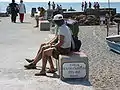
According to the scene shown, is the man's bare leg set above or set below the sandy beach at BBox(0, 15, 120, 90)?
above

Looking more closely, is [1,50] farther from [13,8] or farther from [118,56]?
[13,8]

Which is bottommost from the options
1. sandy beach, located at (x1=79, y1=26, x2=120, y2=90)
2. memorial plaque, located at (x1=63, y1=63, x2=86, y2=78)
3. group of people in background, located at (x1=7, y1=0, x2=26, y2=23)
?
sandy beach, located at (x1=79, y1=26, x2=120, y2=90)

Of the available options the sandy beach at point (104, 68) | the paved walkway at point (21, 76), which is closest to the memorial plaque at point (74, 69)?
the paved walkway at point (21, 76)

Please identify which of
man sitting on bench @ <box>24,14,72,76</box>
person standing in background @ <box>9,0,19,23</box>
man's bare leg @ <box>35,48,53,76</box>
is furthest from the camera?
person standing in background @ <box>9,0,19,23</box>

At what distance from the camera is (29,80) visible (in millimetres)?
9836

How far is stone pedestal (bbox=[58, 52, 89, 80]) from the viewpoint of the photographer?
31.6ft

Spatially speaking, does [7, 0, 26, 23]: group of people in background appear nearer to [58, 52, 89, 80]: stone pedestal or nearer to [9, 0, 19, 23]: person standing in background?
[9, 0, 19, 23]: person standing in background

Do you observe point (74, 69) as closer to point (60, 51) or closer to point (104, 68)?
point (60, 51)

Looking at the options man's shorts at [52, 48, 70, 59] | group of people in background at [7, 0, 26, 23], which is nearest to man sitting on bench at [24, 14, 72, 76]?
man's shorts at [52, 48, 70, 59]

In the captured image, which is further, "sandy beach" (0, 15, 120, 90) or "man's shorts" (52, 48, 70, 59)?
"man's shorts" (52, 48, 70, 59)

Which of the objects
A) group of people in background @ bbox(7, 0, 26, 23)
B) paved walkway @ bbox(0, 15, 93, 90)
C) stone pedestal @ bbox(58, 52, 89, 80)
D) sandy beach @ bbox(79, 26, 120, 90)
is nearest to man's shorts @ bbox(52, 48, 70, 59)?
stone pedestal @ bbox(58, 52, 89, 80)

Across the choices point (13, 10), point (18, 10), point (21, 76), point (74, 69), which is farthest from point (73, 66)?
point (18, 10)

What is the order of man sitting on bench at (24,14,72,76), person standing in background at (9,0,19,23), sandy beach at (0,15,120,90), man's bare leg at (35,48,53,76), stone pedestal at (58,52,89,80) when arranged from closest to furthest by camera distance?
1. sandy beach at (0,15,120,90)
2. stone pedestal at (58,52,89,80)
3. man sitting on bench at (24,14,72,76)
4. man's bare leg at (35,48,53,76)
5. person standing in background at (9,0,19,23)

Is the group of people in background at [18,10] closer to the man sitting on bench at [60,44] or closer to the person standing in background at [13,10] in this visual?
the person standing in background at [13,10]
